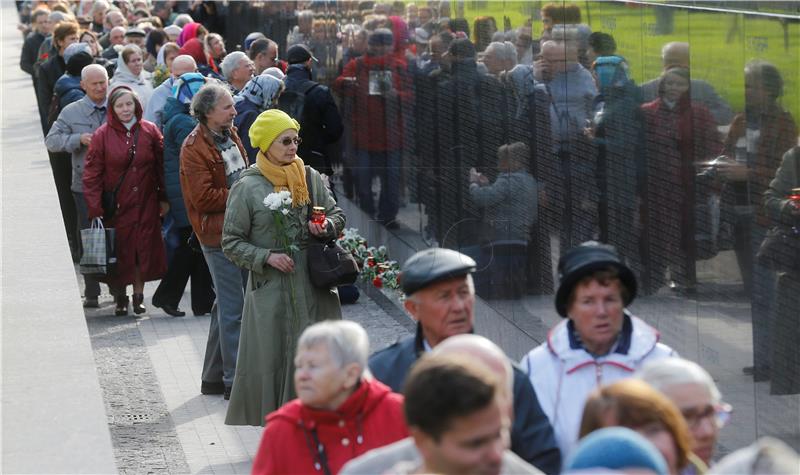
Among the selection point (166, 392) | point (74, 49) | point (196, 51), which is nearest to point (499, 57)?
point (166, 392)

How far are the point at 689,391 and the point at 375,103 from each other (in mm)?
9809

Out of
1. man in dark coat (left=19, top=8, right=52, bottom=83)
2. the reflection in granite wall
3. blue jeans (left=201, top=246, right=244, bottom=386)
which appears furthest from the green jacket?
man in dark coat (left=19, top=8, right=52, bottom=83)

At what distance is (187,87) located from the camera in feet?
37.4

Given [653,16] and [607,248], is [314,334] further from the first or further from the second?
[653,16]

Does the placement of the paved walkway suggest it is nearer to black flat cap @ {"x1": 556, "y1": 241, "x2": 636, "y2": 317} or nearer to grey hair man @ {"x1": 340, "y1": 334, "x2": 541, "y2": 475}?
black flat cap @ {"x1": 556, "y1": 241, "x2": 636, "y2": 317}

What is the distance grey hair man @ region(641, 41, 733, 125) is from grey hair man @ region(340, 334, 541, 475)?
2.92 metres

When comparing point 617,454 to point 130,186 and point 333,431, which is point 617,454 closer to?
point 333,431

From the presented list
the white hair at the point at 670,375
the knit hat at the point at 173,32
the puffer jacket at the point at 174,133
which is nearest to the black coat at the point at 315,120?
the puffer jacket at the point at 174,133

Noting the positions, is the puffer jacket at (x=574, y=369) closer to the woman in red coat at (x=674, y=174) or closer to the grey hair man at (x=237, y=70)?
the woman in red coat at (x=674, y=174)

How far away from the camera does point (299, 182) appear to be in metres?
8.78

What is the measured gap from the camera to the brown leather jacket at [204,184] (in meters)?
9.90

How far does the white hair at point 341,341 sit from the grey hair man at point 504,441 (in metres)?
0.59

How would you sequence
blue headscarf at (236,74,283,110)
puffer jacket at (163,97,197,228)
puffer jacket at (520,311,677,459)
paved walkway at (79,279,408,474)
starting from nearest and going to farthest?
puffer jacket at (520,311,677,459)
paved walkway at (79,279,408,474)
puffer jacket at (163,97,197,228)
blue headscarf at (236,74,283,110)

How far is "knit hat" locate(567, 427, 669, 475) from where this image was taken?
3297 mm
